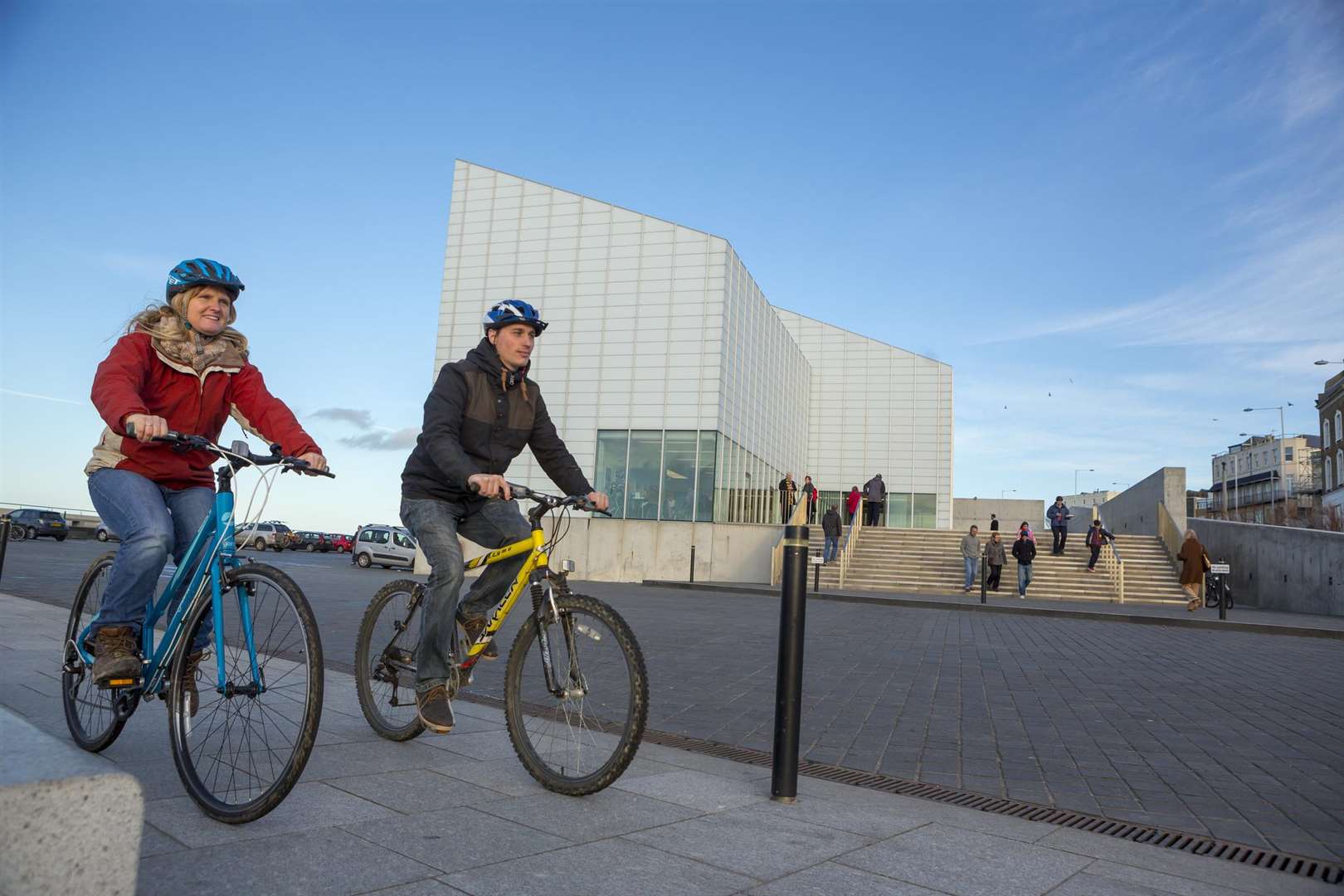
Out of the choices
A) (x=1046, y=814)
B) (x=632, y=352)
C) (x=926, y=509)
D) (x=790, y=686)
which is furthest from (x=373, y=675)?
(x=926, y=509)

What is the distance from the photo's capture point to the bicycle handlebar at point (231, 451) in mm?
3206

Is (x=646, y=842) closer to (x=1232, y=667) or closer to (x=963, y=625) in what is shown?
(x=1232, y=667)

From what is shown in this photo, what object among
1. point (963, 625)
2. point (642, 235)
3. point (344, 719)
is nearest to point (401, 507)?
point (344, 719)

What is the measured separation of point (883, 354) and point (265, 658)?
48083 mm

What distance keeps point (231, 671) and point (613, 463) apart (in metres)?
28.0

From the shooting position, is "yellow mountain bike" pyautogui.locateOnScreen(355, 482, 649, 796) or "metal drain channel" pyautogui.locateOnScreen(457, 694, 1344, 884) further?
"yellow mountain bike" pyautogui.locateOnScreen(355, 482, 649, 796)

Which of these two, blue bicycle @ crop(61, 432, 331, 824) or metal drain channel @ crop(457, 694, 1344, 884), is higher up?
blue bicycle @ crop(61, 432, 331, 824)

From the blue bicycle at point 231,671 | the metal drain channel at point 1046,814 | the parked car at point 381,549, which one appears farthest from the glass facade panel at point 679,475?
the blue bicycle at point 231,671

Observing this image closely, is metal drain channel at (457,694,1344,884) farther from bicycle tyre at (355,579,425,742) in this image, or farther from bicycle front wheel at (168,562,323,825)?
bicycle front wheel at (168,562,323,825)

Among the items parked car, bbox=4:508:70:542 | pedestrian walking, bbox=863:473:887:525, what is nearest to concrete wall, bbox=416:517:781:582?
pedestrian walking, bbox=863:473:887:525

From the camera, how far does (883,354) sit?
49.1m

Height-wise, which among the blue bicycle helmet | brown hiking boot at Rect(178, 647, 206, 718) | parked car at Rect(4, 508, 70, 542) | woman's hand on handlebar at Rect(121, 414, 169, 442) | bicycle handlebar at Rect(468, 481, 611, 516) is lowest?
parked car at Rect(4, 508, 70, 542)

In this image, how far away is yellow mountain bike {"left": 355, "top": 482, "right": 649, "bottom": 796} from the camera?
3445mm

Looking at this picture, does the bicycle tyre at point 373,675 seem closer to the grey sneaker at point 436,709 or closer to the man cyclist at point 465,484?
the man cyclist at point 465,484
